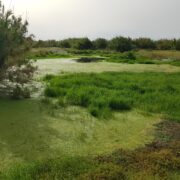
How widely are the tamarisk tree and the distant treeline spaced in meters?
28.0

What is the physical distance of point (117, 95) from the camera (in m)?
9.77

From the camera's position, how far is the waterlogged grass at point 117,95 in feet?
28.5

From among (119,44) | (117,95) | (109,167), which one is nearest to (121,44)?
(119,44)

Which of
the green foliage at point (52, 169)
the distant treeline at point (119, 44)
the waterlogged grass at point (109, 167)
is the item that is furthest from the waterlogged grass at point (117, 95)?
the distant treeline at point (119, 44)

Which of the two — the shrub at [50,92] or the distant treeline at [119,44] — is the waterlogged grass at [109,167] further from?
the distant treeline at [119,44]

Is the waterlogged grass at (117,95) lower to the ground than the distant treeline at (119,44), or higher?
lower

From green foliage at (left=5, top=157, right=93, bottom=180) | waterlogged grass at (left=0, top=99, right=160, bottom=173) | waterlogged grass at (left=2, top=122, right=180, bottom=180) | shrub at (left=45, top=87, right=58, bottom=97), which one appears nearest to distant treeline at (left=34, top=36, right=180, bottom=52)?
shrub at (left=45, top=87, right=58, bottom=97)

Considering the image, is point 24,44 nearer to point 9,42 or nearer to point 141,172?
point 9,42

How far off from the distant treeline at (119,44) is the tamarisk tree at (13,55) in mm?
28016

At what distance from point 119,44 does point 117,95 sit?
27.9m

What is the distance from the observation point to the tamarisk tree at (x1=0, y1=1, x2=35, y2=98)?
907 cm

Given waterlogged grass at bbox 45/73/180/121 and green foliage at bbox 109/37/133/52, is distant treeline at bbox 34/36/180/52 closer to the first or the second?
green foliage at bbox 109/37/133/52

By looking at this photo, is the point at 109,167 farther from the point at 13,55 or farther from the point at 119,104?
the point at 13,55

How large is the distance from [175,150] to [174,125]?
1.67m
